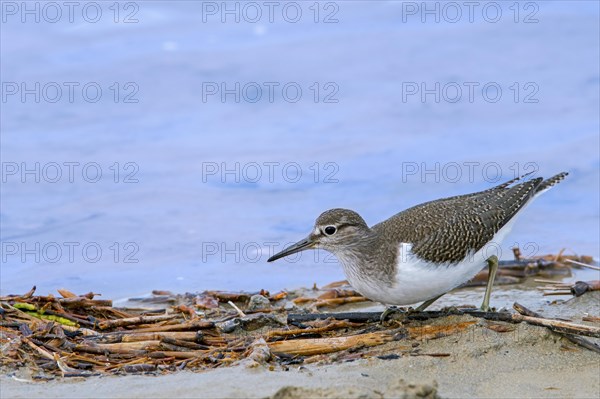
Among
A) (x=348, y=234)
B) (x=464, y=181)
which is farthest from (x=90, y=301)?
(x=464, y=181)

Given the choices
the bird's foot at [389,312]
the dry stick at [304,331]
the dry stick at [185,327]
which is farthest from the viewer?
the bird's foot at [389,312]

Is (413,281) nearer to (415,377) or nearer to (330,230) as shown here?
(330,230)

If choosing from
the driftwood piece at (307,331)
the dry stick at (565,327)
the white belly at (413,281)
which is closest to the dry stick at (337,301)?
the white belly at (413,281)

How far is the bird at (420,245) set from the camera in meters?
7.48

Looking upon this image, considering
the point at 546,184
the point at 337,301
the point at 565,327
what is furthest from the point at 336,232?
the point at 546,184

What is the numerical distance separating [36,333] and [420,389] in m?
3.08

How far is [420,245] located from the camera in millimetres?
7555

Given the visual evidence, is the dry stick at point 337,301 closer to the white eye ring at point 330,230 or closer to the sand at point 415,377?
the white eye ring at point 330,230

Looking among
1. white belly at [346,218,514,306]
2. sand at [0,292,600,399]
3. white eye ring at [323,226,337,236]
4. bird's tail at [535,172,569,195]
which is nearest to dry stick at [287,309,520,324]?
white belly at [346,218,514,306]

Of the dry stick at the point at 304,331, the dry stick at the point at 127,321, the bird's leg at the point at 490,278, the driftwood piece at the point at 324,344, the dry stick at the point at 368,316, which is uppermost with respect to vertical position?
the bird's leg at the point at 490,278

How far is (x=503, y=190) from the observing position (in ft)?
28.9

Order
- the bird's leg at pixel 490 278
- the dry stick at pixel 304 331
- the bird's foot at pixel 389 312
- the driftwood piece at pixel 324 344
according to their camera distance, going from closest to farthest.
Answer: the driftwood piece at pixel 324 344
the dry stick at pixel 304 331
the bird's foot at pixel 389 312
the bird's leg at pixel 490 278

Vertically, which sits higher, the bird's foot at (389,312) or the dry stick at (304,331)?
the bird's foot at (389,312)

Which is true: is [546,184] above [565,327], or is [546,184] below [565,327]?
above
